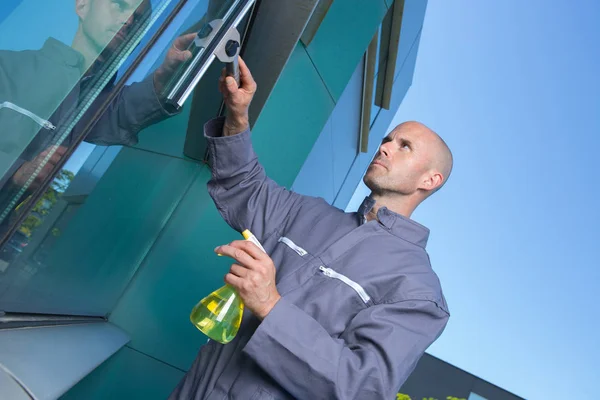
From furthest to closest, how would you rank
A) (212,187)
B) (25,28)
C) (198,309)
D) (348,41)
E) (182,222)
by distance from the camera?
(348,41)
(182,222)
(212,187)
(198,309)
(25,28)

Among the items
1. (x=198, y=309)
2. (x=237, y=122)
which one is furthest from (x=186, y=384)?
(x=237, y=122)

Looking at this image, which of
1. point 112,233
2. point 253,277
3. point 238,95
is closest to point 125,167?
point 112,233

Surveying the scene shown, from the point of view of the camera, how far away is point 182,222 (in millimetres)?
2805

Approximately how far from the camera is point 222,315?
144cm

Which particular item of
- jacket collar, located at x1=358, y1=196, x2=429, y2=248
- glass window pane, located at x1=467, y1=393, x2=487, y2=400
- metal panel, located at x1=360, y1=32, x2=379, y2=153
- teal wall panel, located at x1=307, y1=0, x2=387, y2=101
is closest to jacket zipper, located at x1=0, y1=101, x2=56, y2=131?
jacket collar, located at x1=358, y1=196, x2=429, y2=248

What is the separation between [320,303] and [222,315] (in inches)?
11.7

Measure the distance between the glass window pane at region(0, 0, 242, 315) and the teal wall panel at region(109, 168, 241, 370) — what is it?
0.25 meters

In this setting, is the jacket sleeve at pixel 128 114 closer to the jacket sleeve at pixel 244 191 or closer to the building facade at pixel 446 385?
the jacket sleeve at pixel 244 191

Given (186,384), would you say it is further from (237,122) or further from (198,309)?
(237,122)

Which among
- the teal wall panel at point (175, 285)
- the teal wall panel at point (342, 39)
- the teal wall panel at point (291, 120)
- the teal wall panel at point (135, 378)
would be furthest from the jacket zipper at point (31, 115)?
the teal wall panel at point (342, 39)

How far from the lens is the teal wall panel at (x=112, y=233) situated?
1804 mm

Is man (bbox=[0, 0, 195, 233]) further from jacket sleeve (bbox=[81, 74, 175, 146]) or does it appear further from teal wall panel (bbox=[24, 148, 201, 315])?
teal wall panel (bbox=[24, 148, 201, 315])

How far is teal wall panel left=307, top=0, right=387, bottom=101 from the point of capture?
3545 mm

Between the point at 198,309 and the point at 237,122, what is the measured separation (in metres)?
0.66
